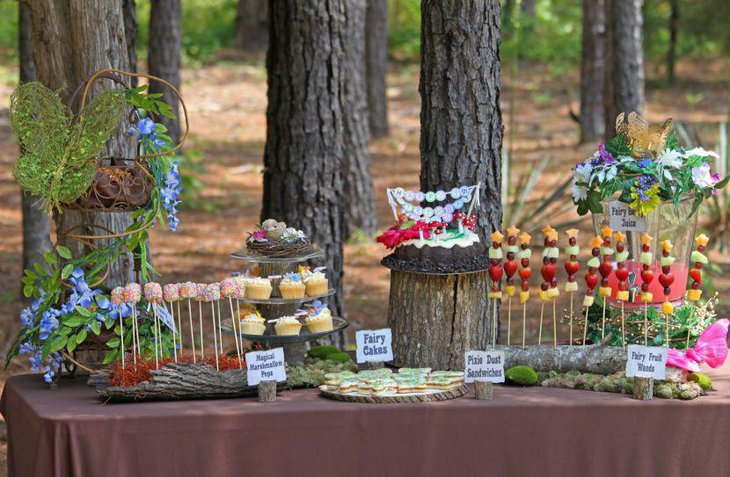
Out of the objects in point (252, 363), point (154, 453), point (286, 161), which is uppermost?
point (286, 161)

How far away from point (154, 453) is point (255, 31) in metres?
17.8

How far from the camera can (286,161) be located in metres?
5.87

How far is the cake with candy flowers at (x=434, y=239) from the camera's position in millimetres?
3963

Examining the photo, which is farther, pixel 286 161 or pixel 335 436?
pixel 286 161

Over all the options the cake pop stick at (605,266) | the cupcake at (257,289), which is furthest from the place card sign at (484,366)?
the cupcake at (257,289)

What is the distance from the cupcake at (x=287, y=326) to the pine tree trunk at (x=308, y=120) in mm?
1859

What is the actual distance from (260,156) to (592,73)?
4.22 m

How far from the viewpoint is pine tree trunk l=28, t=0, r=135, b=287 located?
446 centimetres

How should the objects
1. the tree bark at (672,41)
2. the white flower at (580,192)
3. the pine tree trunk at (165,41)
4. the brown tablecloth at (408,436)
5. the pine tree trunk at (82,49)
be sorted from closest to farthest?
1. the brown tablecloth at (408,436)
2. the white flower at (580,192)
3. the pine tree trunk at (82,49)
4. the pine tree trunk at (165,41)
5. the tree bark at (672,41)

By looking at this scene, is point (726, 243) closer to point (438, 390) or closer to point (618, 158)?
point (618, 158)

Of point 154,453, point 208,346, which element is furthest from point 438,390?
point 208,346

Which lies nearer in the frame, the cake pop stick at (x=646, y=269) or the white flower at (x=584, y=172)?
the cake pop stick at (x=646, y=269)

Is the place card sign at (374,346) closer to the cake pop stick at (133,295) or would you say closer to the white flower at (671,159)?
the cake pop stick at (133,295)

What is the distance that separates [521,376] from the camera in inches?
153
